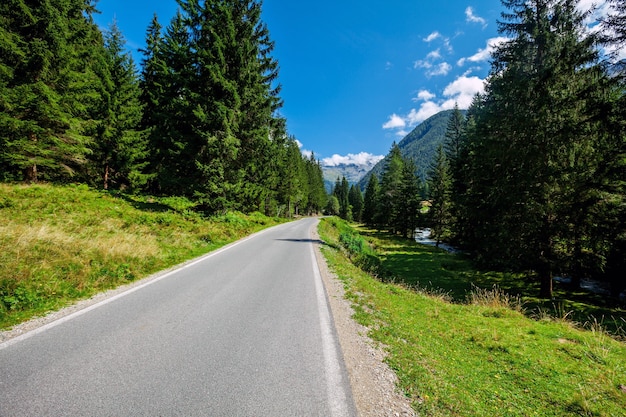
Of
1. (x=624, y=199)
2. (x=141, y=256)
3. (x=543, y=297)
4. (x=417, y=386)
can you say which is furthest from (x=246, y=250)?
(x=624, y=199)

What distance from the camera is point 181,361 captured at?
3.74 m

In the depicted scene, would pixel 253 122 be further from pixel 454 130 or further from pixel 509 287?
pixel 454 130

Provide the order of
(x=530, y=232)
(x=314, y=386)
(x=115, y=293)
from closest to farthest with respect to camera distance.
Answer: (x=314, y=386) → (x=115, y=293) → (x=530, y=232)

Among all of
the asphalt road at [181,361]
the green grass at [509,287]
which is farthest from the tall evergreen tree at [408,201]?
the asphalt road at [181,361]

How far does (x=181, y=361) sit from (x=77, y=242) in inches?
312

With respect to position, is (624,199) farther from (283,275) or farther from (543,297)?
(283,275)

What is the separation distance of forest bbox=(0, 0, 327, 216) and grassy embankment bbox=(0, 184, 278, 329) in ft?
8.82

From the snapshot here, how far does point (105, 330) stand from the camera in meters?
4.56

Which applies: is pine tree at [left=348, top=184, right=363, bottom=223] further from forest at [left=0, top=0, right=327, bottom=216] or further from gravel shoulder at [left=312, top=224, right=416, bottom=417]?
gravel shoulder at [left=312, top=224, right=416, bottom=417]

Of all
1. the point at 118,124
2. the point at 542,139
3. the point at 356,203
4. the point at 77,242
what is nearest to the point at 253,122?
the point at 118,124

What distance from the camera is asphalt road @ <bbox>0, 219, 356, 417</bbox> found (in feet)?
9.41

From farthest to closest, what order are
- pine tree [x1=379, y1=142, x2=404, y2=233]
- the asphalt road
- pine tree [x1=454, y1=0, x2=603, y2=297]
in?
1. pine tree [x1=379, y1=142, x2=404, y2=233]
2. pine tree [x1=454, y1=0, x2=603, y2=297]
3. the asphalt road

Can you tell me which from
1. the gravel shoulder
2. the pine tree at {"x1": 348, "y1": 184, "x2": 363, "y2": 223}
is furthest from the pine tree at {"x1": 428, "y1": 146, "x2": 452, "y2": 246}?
the pine tree at {"x1": 348, "y1": 184, "x2": 363, "y2": 223}

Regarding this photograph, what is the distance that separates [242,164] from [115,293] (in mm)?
16282
